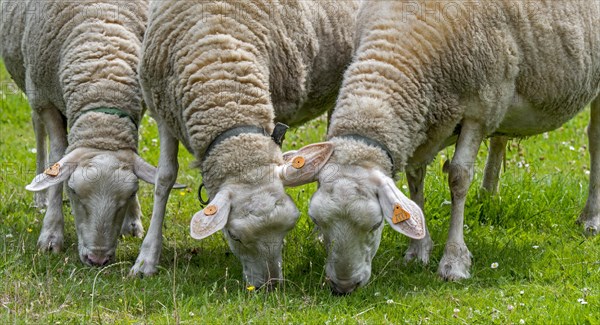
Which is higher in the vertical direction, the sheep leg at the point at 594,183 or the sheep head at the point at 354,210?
the sheep head at the point at 354,210

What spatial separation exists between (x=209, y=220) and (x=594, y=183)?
11.4 feet

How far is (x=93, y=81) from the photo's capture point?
673 centimetres

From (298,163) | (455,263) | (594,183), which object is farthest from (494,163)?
(298,163)

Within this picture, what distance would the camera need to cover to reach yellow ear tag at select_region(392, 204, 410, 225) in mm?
5445

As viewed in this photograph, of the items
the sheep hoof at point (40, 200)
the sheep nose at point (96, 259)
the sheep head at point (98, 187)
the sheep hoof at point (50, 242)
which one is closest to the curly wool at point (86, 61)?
the sheep head at point (98, 187)

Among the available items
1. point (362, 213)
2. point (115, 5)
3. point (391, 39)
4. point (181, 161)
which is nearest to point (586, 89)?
point (391, 39)

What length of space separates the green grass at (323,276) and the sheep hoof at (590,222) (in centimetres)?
7

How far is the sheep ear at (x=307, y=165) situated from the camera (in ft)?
18.5

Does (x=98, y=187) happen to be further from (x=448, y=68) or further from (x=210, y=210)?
(x=448, y=68)

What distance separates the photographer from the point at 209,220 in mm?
5520

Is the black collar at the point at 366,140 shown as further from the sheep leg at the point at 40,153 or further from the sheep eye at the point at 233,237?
the sheep leg at the point at 40,153

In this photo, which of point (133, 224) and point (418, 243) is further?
point (133, 224)

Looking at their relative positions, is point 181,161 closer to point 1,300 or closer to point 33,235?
point 33,235

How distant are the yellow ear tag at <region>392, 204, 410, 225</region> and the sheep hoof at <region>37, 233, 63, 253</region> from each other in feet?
8.81
